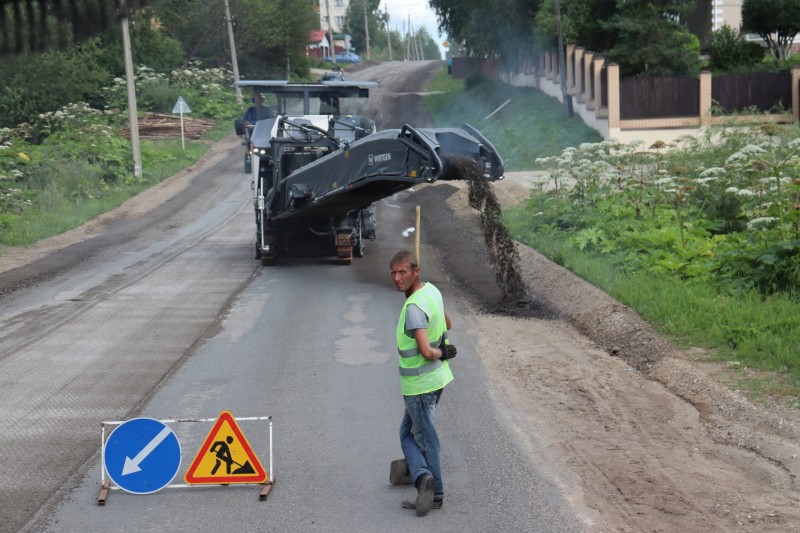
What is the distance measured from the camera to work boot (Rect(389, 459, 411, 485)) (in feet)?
25.6

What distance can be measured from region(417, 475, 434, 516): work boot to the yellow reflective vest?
1.97 ft

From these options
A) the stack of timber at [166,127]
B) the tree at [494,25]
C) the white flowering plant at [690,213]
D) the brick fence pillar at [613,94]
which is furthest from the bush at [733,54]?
the stack of timber at [166,127]

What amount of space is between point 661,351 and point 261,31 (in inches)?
2166

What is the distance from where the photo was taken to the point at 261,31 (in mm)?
63438

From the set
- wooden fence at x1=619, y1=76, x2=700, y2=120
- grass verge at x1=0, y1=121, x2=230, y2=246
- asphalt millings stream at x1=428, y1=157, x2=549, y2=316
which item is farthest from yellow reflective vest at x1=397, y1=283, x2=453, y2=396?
wooden fence at x1=619, y1=76, x2=700, y2=120

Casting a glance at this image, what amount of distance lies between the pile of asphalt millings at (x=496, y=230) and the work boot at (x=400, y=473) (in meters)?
7.78

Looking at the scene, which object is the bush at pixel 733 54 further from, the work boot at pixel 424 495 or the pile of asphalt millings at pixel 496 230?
the work boot at pixel 424 495

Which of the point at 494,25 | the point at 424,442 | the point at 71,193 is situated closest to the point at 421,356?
the point at 424,442

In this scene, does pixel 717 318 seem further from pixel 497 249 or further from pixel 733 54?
pixel 733 54

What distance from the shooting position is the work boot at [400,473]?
25.6 feet

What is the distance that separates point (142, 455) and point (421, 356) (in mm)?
2198

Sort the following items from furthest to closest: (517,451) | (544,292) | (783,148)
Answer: (783,148) → (544,292) → (517,451)

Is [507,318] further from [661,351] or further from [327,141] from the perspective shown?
[327,141]

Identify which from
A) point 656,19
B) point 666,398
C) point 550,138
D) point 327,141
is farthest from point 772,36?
point 666,398
